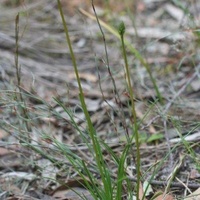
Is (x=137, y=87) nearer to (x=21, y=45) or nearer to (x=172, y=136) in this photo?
(x=172, y=136)

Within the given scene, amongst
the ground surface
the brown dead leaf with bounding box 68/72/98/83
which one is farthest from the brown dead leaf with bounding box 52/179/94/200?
the brown dead leaf with bounding box 68/72/98/83

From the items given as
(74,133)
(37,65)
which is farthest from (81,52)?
(74,133)

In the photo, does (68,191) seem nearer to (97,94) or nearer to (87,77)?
(97,94)

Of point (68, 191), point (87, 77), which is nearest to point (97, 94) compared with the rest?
point (87, 77)

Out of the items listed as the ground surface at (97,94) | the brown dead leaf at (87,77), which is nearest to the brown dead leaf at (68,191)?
the ground surface at (97,94)

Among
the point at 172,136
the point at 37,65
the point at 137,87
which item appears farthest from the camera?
the point at 37,65

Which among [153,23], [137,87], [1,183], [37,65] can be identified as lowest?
[1,183]

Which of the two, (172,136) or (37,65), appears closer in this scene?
(172,136)

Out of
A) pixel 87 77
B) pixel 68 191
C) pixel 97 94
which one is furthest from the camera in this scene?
pixel 87 77
